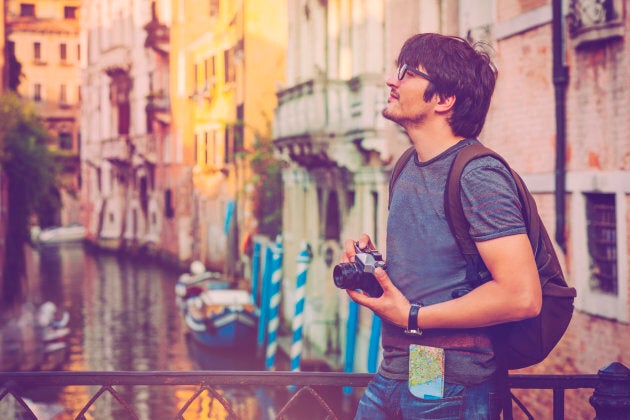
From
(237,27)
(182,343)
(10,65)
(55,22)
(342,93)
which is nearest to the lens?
(342,93)

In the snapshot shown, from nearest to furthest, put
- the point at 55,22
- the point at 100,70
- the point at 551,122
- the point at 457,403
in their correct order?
the point at 457,403 → the point at 551,122 → the point at 100,70 → the point at 55,22

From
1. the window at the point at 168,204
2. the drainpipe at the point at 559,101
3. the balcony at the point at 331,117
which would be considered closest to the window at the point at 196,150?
the window at the point at 168,204

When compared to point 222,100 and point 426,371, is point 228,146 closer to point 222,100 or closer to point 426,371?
point 222,100

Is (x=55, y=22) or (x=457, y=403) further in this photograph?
(x=55, y=22)

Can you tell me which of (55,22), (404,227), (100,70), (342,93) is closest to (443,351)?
(404,227)

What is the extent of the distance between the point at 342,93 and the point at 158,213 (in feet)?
102

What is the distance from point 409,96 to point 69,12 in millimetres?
66908

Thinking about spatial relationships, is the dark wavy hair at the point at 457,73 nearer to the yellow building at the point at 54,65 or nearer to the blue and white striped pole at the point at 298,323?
the blue and white striped pole at the point at 298,323

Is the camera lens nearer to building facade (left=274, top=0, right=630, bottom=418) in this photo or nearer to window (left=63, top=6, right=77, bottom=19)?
building facade (left=274, top=0, right=630, bottom=418)

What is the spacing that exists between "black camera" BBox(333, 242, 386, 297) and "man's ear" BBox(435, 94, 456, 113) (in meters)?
0.41

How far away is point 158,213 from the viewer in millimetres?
47875

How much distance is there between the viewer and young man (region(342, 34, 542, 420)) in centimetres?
257

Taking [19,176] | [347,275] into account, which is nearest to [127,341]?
[19,176]

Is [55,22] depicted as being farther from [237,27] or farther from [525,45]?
[525,45]
